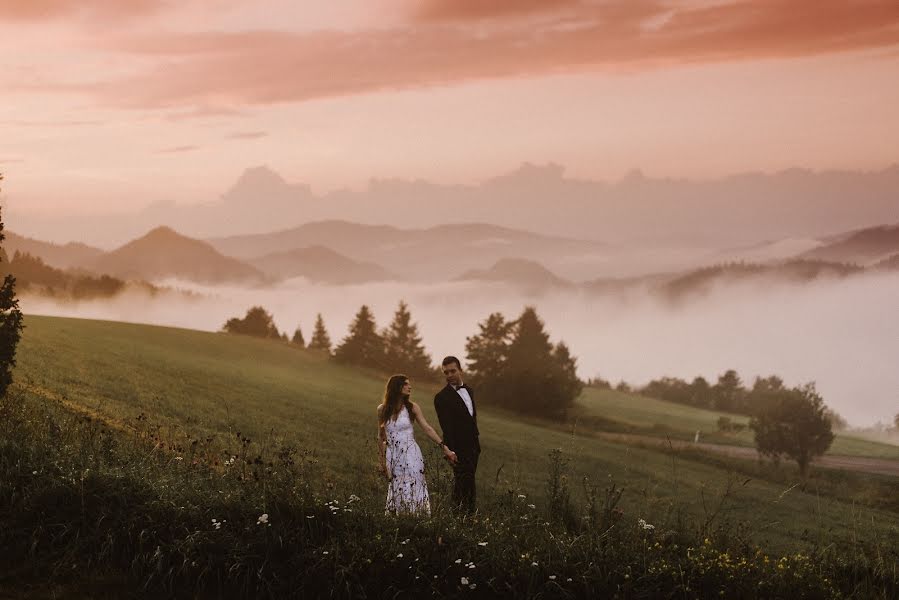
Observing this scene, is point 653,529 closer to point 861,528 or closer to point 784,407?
point 861,528

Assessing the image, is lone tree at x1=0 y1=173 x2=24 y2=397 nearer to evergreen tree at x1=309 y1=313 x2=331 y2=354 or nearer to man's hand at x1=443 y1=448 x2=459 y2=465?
man's hand at x1=443 y1=448 x2=459 y2=465

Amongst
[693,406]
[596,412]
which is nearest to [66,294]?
[596,412]

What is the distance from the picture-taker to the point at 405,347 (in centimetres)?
8075

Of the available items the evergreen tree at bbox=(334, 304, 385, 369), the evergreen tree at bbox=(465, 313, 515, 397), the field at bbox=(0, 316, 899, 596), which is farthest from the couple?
the evergreen tree at bbox=(334, 304, 385, 369)

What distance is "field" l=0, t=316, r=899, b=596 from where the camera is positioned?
42.2ft

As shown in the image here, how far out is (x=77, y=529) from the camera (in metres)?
7.72

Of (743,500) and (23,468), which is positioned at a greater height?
(23,468)

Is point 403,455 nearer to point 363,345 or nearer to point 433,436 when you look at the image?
point 433,436

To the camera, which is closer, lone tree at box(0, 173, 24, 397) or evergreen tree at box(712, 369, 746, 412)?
lone tree at box(0, 173, 24, 397)

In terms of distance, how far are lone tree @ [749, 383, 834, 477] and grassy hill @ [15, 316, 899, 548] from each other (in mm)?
13886

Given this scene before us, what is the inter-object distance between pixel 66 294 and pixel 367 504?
115m

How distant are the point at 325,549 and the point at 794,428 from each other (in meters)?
55.8

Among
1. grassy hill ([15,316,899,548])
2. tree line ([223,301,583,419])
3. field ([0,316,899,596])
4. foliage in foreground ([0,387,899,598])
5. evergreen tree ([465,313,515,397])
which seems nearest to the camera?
foliage in foreground ([0,387,899,598])

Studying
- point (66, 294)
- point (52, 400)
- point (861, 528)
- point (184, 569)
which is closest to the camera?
point (184, 569)
